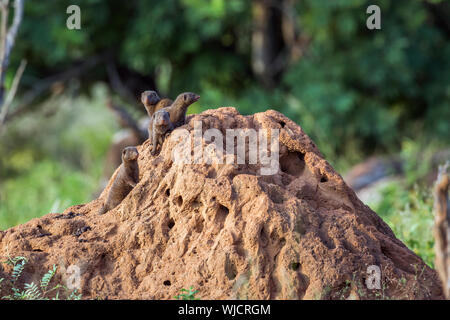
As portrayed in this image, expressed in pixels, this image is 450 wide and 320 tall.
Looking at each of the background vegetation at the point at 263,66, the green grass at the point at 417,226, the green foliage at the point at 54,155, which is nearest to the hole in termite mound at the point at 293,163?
the green grass at the point at 417,226

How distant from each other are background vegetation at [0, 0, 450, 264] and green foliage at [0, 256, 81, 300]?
6281 millimetres

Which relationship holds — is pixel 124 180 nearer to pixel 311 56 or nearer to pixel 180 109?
pixel 180 109

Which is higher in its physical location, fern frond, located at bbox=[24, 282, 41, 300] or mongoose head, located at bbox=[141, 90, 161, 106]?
mongoose head, located at bbox=[141, 90, 161, 106]

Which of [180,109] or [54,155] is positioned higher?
[54,155]

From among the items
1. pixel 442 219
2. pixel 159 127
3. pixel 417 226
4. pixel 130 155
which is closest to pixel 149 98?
pixel 159 127

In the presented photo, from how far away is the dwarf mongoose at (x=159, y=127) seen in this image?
4113 millimetres

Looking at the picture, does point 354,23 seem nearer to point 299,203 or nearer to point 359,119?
point 359,119

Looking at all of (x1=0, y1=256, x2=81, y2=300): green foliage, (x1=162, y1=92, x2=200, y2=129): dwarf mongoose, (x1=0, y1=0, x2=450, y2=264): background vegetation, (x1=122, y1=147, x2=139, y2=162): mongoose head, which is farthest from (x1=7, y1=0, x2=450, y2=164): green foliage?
(x1=0, y1=256, x2=81, y2=300): green foliage

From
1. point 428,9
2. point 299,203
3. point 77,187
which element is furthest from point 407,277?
point 428,9

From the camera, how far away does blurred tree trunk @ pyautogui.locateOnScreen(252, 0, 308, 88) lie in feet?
42.7

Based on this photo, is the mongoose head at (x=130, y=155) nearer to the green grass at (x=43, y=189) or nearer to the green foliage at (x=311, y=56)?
the green grass at (x=43, y=189)

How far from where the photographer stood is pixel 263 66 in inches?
524

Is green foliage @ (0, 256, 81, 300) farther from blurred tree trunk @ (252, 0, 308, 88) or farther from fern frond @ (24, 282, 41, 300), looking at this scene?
blurred tree trunk @ (252, 0, 308, 88)

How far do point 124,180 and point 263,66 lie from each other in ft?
31.5
